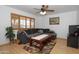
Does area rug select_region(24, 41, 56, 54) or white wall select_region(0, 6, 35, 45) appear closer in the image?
white wall select_region(0, 6, 35, 45)

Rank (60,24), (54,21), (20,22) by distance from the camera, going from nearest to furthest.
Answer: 1. (20,22)
2. (54,21)
3. (60,24)

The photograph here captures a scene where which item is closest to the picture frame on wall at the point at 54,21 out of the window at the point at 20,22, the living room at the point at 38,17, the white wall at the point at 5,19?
the living room at the point at 38,17

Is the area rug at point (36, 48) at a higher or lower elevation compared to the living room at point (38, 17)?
lower

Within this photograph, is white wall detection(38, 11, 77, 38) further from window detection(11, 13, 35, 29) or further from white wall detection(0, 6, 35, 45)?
white wall detection(0, 6, 35, 45)

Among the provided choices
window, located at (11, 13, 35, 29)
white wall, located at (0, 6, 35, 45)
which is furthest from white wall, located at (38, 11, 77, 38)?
white wall, located at (0, 6, 35, 45)

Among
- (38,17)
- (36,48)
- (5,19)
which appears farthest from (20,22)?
(36,48)

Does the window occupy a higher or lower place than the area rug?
higher

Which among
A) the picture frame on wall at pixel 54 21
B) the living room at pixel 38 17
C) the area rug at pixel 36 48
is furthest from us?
the picture frame on wall at pixel 54 21

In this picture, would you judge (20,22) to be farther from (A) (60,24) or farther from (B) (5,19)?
(A) (60,24)

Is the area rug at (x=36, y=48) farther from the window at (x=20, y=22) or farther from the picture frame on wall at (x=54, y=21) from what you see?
the picture frame on wall at (x=54, y=21)

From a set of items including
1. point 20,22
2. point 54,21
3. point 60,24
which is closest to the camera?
point 20,22

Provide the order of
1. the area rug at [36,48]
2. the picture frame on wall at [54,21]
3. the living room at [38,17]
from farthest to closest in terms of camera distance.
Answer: the picture frame on wall at [54,21] → the area rug at [36,48] → the living room at [38,17]

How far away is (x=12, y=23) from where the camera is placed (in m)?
2.05
